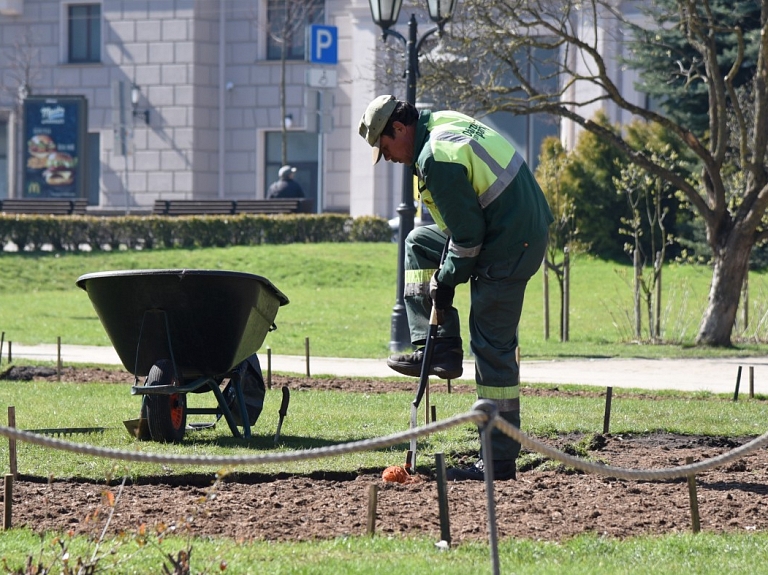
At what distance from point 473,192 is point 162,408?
8.14 ft

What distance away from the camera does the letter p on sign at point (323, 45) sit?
110 ft

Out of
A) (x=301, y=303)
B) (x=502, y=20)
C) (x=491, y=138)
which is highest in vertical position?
(x=502, y=20)

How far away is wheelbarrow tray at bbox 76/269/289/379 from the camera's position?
7.36 m

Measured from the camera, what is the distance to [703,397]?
1067 centimetres

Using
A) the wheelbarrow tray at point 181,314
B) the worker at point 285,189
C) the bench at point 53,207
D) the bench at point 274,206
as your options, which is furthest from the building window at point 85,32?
the wheelbarrow tray at point 181,314

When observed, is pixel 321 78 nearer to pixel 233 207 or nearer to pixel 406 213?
pixel 233 207

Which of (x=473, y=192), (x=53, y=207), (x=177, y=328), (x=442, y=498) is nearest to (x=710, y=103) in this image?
(x=177, y=328)

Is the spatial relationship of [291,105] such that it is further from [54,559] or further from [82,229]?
[54,559]

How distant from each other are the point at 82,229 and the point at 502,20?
42.3 ft

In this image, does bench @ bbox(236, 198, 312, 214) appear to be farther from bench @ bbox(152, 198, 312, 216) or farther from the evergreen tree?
the evergreen tree

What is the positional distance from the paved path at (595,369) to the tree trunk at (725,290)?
110 centimetres

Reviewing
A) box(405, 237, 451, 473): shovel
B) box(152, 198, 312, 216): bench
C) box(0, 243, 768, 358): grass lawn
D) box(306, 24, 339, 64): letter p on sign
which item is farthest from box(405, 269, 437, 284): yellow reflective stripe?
box(306, 24, 339, 64): letter p on sign

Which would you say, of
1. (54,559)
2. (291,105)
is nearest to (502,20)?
(54,559)

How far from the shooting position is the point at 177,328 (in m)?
7.50
